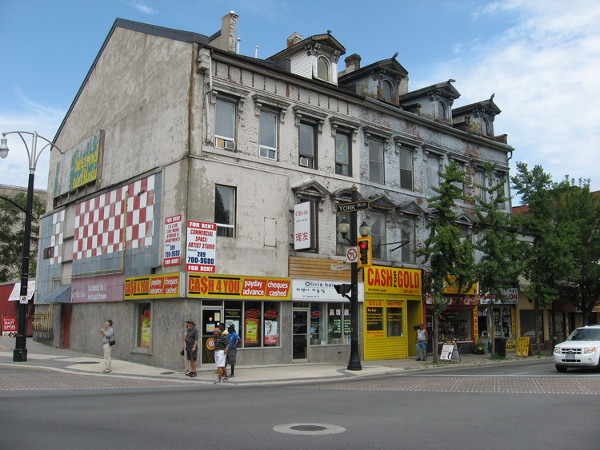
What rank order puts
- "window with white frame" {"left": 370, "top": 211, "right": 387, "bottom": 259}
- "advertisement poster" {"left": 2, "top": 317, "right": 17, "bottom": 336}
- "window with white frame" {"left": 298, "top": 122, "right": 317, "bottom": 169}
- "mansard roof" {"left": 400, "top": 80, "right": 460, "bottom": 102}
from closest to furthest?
"window with white frame" {"left": 298, "top": 122, "right": 317, "bottom": 169} → "window with white frame" {"left": 370, "top": 211, "right": 387, "bottom": 259} → "mansard roof" {"left": 400, "top": 80, "right": 460, "bottom": 102} → "advertisement poster" {"left": 2, "top": 317, "right": 17, "bottom": 336}

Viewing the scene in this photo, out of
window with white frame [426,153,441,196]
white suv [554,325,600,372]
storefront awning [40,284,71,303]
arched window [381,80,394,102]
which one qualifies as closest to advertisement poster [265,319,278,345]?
white suv [554,325,600,372]

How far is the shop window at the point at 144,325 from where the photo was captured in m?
21.5

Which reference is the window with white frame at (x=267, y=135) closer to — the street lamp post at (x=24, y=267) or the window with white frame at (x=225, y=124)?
the window with white frame at (x=225, y=124)

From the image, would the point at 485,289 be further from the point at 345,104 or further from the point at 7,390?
the point at 7,390

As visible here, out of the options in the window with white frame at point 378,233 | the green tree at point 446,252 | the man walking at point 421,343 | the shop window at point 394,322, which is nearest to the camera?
the green tree at point 446,252

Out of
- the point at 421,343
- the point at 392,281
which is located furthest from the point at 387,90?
the point at 421,343

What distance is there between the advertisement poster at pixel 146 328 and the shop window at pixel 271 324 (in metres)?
4.25

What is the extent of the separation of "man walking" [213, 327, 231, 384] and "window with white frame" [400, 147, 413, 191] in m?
14.0

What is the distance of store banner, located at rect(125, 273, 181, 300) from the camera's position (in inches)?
775

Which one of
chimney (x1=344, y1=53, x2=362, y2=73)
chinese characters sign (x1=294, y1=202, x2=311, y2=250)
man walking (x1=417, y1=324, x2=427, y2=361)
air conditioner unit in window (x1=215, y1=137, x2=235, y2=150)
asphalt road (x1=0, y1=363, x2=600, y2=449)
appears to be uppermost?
chimney (x1=344, y1=53, x2=362, y2=73)

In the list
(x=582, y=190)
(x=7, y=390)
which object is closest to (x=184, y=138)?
(x=7, y=390)

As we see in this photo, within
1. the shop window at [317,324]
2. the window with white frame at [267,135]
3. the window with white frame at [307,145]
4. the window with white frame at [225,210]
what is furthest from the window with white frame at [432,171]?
the window with white frame at [225,210]

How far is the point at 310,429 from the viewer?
28.8ft

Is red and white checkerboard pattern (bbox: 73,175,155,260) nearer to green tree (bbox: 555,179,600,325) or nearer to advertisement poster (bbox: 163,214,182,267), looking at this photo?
advertisement poster (bbox: 163,214,182,267)
